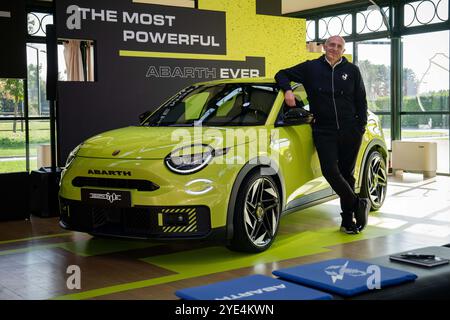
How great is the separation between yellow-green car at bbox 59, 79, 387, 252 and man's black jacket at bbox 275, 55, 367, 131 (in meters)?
0.14

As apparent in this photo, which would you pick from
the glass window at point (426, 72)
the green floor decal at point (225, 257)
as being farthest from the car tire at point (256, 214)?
the glass window at point (426, 72)

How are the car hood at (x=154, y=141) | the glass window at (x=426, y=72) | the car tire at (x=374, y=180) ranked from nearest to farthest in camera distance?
the car hood at (x=154, y=141) < the car tire at (x=374, y=180) < the glass window at (x=426, y=72)

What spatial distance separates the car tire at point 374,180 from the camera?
22.1ft

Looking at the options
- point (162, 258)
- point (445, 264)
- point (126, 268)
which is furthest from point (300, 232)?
point (445, 264)

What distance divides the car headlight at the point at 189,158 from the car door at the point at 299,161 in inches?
32.3

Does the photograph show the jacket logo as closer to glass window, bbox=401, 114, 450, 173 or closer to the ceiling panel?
glass window, bbox=401, 114, 450, 173

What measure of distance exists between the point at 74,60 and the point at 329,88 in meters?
6.08

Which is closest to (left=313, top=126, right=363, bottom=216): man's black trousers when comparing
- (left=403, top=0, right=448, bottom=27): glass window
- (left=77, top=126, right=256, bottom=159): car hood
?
(left=77, top=126, right=256, bottom=159): car hood

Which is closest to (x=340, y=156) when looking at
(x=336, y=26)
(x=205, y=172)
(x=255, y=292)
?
(x=205, y=172)

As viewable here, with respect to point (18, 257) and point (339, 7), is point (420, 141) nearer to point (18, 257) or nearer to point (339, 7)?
point (339, 7)

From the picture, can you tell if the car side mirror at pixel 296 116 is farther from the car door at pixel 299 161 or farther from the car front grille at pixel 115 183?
the car front grille at pixel 115 183

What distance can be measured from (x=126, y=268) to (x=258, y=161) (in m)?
1.33

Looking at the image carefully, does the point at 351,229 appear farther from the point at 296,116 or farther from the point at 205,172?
the point at 205,172

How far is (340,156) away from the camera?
19.5 feet
